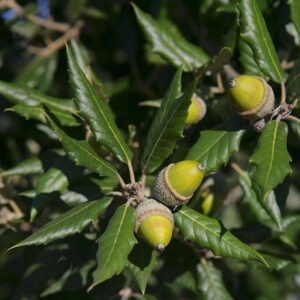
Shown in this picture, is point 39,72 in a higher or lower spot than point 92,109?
lower

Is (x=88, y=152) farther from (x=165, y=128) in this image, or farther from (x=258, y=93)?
(x=258, y=93)

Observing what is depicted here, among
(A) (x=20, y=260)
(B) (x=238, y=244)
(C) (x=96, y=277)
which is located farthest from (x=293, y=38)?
(A) (x=20, y=260)

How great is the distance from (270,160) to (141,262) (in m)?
0.51

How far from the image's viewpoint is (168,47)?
1.80 m

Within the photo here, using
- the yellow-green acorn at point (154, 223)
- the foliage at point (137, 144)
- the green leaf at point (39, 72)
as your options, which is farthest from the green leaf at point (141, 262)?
the green leaf at point (39, 72)

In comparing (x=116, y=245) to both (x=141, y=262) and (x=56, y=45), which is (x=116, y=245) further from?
(x=56, y=45)

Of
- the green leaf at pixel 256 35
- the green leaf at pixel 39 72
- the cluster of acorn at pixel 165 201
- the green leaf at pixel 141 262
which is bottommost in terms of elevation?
the green leaf at pixel 39 72

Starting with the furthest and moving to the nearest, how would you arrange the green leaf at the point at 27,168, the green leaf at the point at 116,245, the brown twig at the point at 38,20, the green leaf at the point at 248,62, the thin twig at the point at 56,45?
the thin twig at the point at 56,45
the brown twig at the point at 38,20
the green leaf at the point at 27,168
the green leaf at the point at 248,62
the green leaf at the point at 116,245

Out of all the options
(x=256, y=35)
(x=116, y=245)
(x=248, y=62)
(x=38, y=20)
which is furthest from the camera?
(x=38, y=20)

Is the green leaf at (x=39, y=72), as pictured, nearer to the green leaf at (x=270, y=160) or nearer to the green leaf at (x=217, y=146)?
the green leaf at (x=217, y=146)

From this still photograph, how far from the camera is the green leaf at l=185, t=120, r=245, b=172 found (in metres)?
1.45

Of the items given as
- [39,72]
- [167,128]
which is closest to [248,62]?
[167,128]

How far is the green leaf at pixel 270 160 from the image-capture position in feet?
3.92

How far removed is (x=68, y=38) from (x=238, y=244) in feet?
5.77
